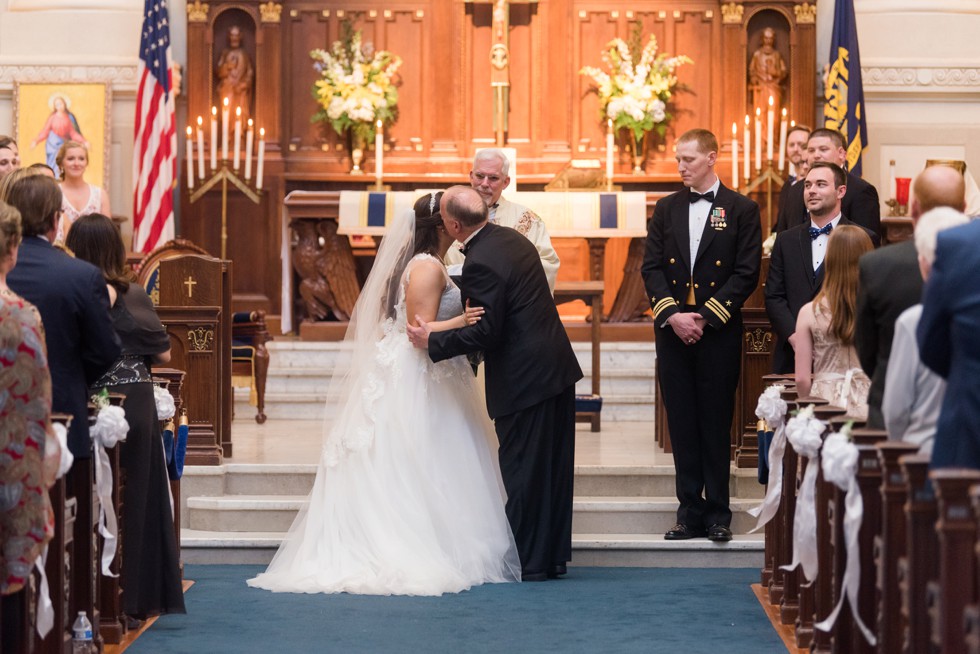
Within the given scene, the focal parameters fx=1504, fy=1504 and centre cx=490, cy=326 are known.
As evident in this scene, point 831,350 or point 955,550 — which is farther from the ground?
point 831,350

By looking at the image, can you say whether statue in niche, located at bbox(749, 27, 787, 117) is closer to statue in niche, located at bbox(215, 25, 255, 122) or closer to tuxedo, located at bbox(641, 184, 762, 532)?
statue in niche, located at bbox(215, 25, 255, 122)

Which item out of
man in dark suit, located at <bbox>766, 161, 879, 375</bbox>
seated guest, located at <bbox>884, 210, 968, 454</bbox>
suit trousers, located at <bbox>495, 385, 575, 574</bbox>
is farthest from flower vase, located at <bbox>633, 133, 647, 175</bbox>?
seated guest, located at <bbox>884, 210, 968, 454</bbox>

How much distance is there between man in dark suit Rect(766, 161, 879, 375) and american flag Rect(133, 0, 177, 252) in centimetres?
686

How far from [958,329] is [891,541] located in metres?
0.66

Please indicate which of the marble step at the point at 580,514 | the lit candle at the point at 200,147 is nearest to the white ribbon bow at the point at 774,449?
the marble step at the point at 580,514

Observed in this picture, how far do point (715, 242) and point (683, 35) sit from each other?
6478 mm

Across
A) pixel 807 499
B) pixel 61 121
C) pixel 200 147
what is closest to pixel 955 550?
pixel 807 499

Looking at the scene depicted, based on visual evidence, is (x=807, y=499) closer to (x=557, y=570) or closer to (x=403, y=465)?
(x=557, y=570)

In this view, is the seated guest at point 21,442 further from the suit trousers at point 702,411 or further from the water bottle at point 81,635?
the suit trousers at point 702,411

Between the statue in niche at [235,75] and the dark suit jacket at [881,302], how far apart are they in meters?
8.82

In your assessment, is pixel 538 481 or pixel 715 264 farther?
pixel 715 264

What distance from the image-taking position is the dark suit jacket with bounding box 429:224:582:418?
21.6ft

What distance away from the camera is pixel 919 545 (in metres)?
3.68

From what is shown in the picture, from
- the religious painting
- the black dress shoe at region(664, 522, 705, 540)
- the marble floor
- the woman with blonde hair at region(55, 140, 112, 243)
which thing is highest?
the religious painting
